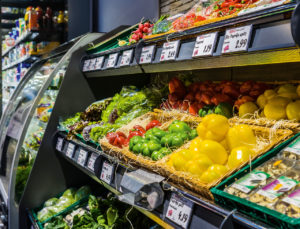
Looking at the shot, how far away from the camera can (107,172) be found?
1686mm

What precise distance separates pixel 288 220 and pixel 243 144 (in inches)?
21.9

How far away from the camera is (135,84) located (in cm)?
303

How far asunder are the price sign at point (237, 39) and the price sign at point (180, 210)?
529mm

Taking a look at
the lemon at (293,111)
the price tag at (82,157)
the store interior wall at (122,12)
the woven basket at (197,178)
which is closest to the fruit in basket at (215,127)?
the woven basket at (197,178)

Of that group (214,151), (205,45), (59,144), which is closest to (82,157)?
(59,144)

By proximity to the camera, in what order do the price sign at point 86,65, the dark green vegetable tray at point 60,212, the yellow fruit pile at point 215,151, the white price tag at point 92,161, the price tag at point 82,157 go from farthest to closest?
the price sign at point 86,65
the dark green vegetable tray at point 60,212
the price tag at point 82,157
the white price tag at point 92,161
the yellow fruit pile at point 215,151

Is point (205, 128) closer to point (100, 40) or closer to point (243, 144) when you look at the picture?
point (243, 144)

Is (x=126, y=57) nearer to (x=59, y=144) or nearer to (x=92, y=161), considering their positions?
(x=92, y=161)

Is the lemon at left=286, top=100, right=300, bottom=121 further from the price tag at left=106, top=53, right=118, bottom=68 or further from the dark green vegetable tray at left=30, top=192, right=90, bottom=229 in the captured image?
the dark green vegetable tray at left=30, top=192, right=90, bottom=229

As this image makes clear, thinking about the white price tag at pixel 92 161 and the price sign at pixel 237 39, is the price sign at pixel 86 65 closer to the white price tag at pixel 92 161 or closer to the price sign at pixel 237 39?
the white price tag at pixel 92 161

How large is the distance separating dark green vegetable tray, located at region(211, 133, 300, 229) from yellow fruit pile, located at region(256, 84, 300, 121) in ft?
0.51

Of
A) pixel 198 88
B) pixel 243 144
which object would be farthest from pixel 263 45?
pixel 198 88

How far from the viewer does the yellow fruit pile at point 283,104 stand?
1328 mm

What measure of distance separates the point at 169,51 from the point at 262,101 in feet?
1.60
